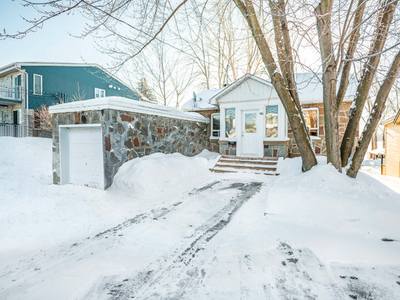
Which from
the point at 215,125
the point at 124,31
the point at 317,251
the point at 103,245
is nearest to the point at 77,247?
the point at 103,245

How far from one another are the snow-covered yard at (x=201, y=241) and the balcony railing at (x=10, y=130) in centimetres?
1318

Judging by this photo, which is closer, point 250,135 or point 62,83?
point 250,135

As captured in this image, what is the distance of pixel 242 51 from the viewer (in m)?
18.2

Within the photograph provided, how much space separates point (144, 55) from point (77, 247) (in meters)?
18.0

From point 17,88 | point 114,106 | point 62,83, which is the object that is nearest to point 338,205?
point 114,106

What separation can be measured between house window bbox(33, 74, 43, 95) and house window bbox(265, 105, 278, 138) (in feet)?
56.2

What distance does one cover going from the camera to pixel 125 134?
18.9 feet

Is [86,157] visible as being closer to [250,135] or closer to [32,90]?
[250,135]

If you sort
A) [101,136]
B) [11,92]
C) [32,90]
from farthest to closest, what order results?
[11,92]
[32,90]
[101,136]

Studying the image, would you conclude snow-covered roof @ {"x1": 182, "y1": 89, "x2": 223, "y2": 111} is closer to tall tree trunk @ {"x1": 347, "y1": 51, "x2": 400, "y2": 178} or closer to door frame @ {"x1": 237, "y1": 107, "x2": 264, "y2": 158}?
door frame @ {"x1": 237, "y1": 107, "x2": 264, "y2": 158}

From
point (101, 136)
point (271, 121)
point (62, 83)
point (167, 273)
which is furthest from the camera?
point (62, 83)

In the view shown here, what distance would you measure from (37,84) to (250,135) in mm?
16900

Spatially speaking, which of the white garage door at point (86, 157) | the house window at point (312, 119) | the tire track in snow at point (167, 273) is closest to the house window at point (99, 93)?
the white garage door at point (86, 157)

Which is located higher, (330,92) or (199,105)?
(199,105)
